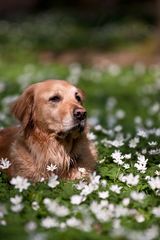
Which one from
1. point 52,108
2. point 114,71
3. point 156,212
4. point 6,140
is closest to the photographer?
point 156,212

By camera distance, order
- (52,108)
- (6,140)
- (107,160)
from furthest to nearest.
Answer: (6,140), (107,160), (52,108)

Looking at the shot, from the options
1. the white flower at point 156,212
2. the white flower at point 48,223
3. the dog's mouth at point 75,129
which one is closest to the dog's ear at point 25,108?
the dog's mouth at point 75,129

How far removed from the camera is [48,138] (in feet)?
23.4

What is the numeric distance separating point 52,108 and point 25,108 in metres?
0.38

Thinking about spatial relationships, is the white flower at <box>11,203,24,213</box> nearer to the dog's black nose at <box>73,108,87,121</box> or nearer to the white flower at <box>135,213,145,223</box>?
the white flower at <box>135,213,145,223</box>

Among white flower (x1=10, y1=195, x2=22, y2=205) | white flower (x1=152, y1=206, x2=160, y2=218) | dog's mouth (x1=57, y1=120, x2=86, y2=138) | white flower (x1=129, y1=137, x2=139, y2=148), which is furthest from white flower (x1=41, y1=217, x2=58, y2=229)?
white flower (x1=129, y1=137, x2=139, y2=148)

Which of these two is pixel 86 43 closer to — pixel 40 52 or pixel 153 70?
pixel 40 52

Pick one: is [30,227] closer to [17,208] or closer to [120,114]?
[17,208]

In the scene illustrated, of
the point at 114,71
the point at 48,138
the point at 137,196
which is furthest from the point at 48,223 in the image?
the point at 114,71

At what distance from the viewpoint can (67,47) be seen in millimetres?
23047

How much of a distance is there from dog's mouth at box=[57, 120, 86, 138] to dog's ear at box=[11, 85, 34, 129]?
0.43 m

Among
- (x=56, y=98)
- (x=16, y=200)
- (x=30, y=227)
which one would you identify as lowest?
(x=30, y=227)

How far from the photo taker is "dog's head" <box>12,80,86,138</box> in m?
6.85

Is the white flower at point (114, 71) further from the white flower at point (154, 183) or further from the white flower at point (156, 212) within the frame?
the white flower at point (156, 212)
